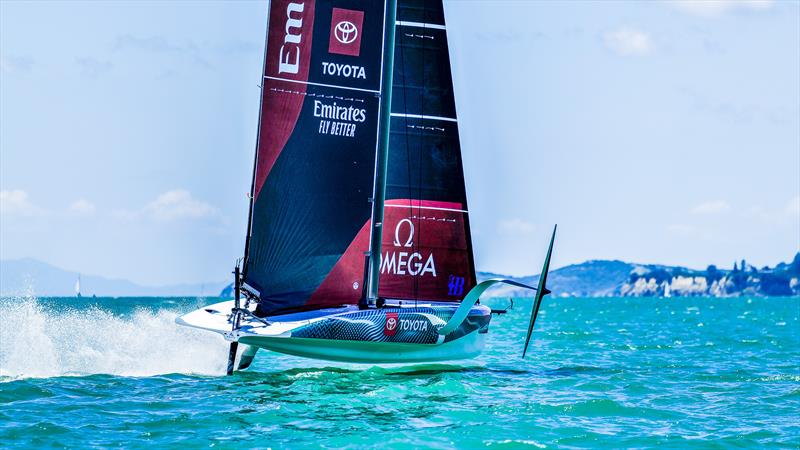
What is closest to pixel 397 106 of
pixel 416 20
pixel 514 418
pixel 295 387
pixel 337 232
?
pixel 416 20

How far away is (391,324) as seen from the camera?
24.4 m

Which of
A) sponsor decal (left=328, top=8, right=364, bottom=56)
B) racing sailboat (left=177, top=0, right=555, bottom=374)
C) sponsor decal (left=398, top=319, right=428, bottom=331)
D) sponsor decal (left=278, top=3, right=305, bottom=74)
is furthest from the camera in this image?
sponsor decal (left=328, top=8, right=364, bottom=56)

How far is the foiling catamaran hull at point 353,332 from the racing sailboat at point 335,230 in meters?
0.03

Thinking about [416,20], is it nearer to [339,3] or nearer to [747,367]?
[339,3]

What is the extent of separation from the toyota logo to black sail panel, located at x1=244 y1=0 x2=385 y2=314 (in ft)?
0.07

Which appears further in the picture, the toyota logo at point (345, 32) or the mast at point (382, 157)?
the mast at point (382, 157)

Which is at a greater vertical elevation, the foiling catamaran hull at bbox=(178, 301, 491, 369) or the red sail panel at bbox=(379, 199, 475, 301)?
the red sail panel at bbox=(379, 199, 475, 301)

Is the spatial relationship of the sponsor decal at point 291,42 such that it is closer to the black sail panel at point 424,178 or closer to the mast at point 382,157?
the mast at point 382,157

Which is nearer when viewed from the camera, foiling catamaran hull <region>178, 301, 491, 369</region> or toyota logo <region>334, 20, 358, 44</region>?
foiling catamaran hull <region>178, 301, 491, 369</region>

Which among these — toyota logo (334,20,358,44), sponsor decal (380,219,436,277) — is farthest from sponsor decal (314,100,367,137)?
sponsor decal (380,219,436,277)

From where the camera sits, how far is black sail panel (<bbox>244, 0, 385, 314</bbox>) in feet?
79.3

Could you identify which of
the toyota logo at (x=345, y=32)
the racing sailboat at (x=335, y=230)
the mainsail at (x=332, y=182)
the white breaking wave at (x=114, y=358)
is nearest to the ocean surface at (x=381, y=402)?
the white breaking wave at (x=114, y=358)

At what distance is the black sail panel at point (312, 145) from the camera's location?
79.3 feet

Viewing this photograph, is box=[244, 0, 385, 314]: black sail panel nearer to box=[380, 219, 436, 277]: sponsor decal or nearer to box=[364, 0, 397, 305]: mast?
box=[364, 0, 397, 305]: mast
